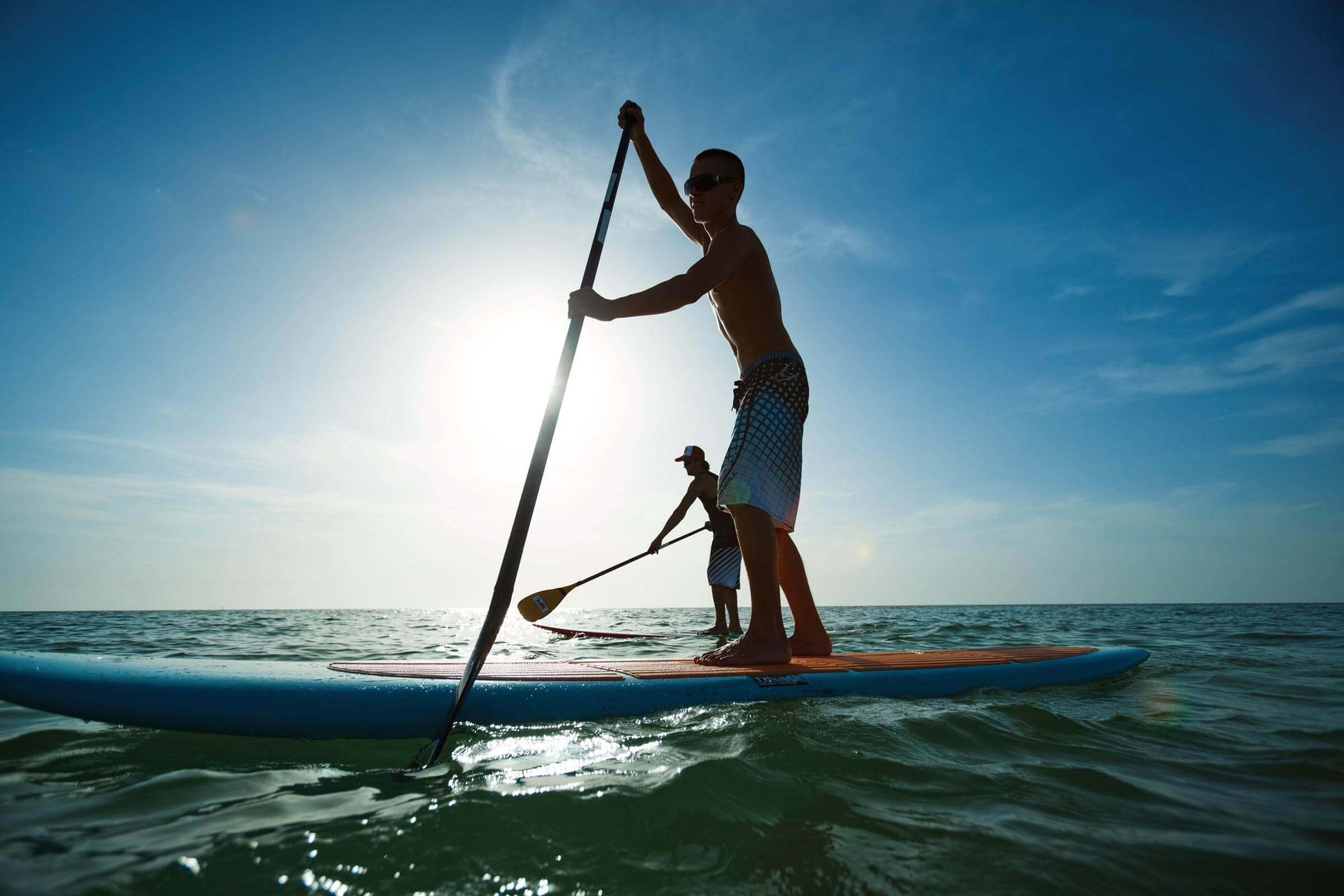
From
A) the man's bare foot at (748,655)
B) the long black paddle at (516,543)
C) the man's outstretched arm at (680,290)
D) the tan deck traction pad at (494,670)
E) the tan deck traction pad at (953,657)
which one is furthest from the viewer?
the tan deck traction pad at (953,657)

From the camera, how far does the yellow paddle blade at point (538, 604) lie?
13.8 ft

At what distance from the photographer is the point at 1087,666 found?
3.49 metres

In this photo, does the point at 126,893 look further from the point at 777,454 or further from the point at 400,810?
the point at 777,454

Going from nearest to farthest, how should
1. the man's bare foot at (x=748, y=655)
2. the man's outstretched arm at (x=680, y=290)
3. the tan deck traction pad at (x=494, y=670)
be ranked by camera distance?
1. the tan deck traction pad at (x=494, y=670)
2. the man's outstretched arm at (x=680, y=290)
3. the man's bare foot at (x=748, y=655)

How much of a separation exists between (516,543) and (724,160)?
2.26m

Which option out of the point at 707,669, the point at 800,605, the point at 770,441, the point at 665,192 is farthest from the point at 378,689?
the point at 665,192

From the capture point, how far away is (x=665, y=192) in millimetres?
3857

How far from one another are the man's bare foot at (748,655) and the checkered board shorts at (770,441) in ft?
1.93

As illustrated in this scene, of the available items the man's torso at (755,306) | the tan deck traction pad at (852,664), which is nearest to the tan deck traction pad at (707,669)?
the tan deck traction pad at (852,664)

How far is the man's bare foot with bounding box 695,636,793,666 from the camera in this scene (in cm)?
286

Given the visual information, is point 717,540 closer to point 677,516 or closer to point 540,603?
point 677,516

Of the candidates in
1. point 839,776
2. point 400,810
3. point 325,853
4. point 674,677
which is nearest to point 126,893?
point 325,853

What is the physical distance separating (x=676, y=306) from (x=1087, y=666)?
3.03m

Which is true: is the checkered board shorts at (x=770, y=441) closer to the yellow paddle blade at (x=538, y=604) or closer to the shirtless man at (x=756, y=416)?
the shirtless man at (x=756, y=416)
